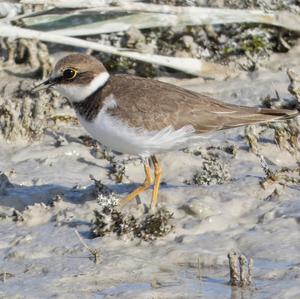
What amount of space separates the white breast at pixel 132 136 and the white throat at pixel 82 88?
0.23m

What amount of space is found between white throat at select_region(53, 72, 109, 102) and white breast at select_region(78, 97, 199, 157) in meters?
0.23

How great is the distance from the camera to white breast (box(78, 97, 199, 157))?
7465mm

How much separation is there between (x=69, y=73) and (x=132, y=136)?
0.90m

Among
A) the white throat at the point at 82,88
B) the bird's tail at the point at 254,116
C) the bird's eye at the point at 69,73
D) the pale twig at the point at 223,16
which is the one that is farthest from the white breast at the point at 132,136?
the pale twig at the point at 223,16

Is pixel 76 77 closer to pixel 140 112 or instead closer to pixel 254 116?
pixel 140 112

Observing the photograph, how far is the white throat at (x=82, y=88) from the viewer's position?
25.6 feet

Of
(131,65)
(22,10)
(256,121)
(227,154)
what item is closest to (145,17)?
(131,65)

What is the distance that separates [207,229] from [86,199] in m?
1.23

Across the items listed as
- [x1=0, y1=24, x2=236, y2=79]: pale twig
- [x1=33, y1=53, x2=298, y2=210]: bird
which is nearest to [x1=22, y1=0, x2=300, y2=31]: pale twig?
[x1=0, y1=24, x2=236, y2=79]: pale twig

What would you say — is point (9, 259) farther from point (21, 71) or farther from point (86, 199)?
point (21, 71)

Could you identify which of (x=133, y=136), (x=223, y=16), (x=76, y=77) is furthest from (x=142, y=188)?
(x=223, y=16)

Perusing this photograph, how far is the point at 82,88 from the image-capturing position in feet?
25.7

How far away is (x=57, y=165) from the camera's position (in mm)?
8844

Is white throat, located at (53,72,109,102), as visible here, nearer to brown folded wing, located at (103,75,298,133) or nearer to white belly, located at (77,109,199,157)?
brown folded wing, located at (103,75,298,133)
